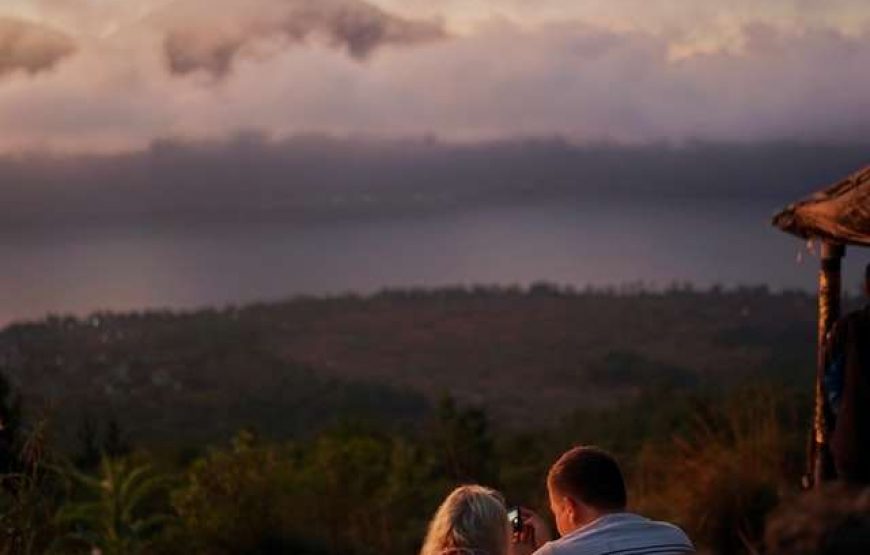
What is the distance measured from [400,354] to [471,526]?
53.1 metres

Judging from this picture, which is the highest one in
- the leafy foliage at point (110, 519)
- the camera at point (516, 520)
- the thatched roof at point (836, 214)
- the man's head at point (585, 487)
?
the thatched roof at point (836, 214)

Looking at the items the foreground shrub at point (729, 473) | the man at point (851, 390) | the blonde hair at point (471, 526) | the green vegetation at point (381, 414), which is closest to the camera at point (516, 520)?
the blonde hair at point (471, 526)

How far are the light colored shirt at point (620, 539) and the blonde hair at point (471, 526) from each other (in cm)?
14

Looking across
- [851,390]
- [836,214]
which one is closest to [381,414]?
[836,214]

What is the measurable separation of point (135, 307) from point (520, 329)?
1900 centimetres

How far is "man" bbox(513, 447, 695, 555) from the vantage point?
12.2 ft

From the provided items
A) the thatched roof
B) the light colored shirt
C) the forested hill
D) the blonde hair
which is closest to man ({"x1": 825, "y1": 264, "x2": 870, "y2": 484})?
the thatched roof

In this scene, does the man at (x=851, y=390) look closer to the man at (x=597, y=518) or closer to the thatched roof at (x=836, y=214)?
the thatched roof at (x=836, y=214)

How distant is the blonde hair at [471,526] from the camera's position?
3707 mm

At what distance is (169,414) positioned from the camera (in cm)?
3538

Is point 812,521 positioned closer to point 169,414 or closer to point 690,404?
point 690,404

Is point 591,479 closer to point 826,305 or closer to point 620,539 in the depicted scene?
point 620,539

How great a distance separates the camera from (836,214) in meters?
5.92

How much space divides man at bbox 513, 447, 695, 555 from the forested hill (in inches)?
746
